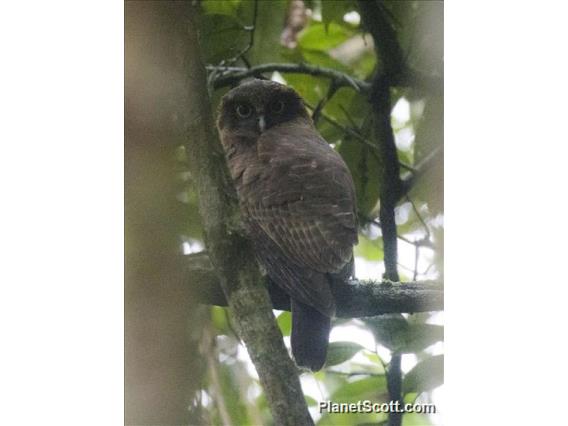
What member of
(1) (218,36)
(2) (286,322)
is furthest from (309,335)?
(1) (218,36)

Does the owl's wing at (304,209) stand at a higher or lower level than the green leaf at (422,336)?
higher

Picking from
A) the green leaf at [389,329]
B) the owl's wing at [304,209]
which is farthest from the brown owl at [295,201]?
the green leaf at [389,329]

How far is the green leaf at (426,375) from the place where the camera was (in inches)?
57.3

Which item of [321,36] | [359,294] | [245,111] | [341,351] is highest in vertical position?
[321,36]

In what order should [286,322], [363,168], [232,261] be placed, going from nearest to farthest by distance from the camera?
[232,261] < [286,322] < [363,168]

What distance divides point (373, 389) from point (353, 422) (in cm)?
7

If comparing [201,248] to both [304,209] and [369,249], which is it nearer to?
[304,209]

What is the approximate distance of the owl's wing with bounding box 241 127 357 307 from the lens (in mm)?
1447

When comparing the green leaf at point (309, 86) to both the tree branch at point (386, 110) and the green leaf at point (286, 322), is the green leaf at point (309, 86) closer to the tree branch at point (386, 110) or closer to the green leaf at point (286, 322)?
the tree branch at point (386, 110)

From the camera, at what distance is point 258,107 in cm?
163

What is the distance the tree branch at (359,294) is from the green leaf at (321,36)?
51cm

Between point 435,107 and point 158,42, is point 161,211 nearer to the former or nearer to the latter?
point 158,42

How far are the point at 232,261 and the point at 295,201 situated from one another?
0.21 meters
